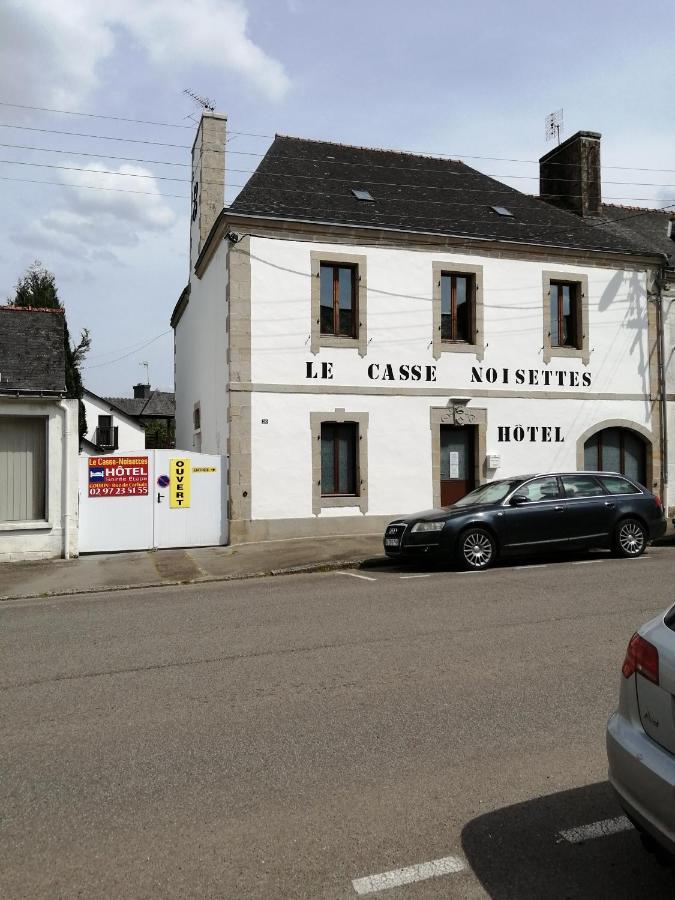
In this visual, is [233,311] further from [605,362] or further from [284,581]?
[605,362]

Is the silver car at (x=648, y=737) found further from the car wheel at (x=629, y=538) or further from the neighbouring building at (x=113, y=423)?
the neighbouring building at (x=113, y=423)

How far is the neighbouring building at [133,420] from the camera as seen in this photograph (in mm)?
46625

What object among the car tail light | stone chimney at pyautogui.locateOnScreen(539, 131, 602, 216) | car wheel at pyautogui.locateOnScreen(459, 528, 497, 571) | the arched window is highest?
stone chimney at pyautogui.locateOnScreen(539, 131, 602, 216)

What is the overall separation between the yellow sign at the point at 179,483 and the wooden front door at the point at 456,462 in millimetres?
5971

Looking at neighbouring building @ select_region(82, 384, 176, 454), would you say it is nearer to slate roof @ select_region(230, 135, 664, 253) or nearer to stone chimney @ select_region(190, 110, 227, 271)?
stone chimney @ select_region(190, 110, 227, 271)

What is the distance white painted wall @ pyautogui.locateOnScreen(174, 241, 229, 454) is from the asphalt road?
9.55 m

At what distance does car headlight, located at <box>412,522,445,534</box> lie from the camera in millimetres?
11969

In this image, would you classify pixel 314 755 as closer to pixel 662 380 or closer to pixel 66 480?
A: pixel 66 480

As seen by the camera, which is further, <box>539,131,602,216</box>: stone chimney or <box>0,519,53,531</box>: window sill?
<box>539,131,602,216</box>: stone chimney

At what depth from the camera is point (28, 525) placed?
46.1 ft

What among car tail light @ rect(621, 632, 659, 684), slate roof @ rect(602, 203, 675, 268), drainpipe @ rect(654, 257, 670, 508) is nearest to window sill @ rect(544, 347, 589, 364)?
drainpipe @ rect(654, 257, 670, 508)

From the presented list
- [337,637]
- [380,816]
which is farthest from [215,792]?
[337,637]

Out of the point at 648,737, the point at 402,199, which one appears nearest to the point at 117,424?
the point at 402,199

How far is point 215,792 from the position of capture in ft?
13.0
